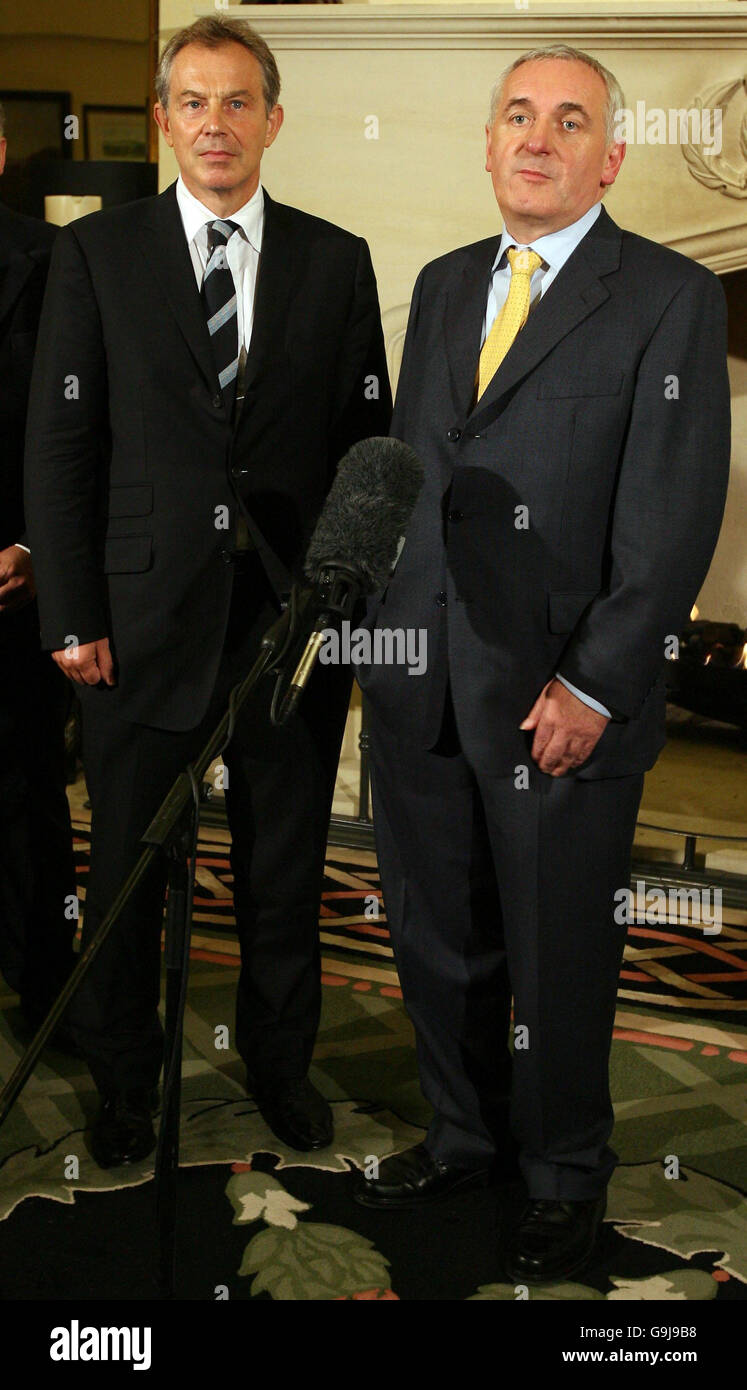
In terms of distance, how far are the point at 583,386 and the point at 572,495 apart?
0.47ft

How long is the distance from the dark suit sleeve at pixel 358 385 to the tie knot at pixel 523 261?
0.37m

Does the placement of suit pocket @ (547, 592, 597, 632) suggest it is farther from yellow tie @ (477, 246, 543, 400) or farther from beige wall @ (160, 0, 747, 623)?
beige wall @ (160, 0, 747, 623)

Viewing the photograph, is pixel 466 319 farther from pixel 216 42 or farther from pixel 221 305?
pixel 216 42

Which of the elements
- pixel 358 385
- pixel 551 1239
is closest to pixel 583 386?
pixel 358 385

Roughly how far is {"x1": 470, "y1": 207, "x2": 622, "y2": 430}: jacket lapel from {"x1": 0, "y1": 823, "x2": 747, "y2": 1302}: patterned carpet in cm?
121

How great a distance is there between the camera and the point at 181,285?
2117mm

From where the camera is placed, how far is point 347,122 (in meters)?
3.96

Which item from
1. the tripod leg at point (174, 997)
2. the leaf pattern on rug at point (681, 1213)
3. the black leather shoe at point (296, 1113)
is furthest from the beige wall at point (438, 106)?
the tripod leg at point (174, 997)

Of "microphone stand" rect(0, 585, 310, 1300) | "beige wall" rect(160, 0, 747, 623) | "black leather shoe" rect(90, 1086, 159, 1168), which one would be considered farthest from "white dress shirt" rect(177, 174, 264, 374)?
"beige wall" rect(160, 0, 747, 623)

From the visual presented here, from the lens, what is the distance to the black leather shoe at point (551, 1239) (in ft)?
6.50

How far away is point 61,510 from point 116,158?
313 cm

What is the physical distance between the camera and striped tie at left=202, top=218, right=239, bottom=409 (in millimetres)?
2145

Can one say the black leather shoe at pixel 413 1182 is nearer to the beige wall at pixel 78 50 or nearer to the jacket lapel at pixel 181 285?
the jacket lapel at pixel 181 285

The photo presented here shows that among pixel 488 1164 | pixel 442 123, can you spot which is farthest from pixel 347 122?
pixel 488 1164
